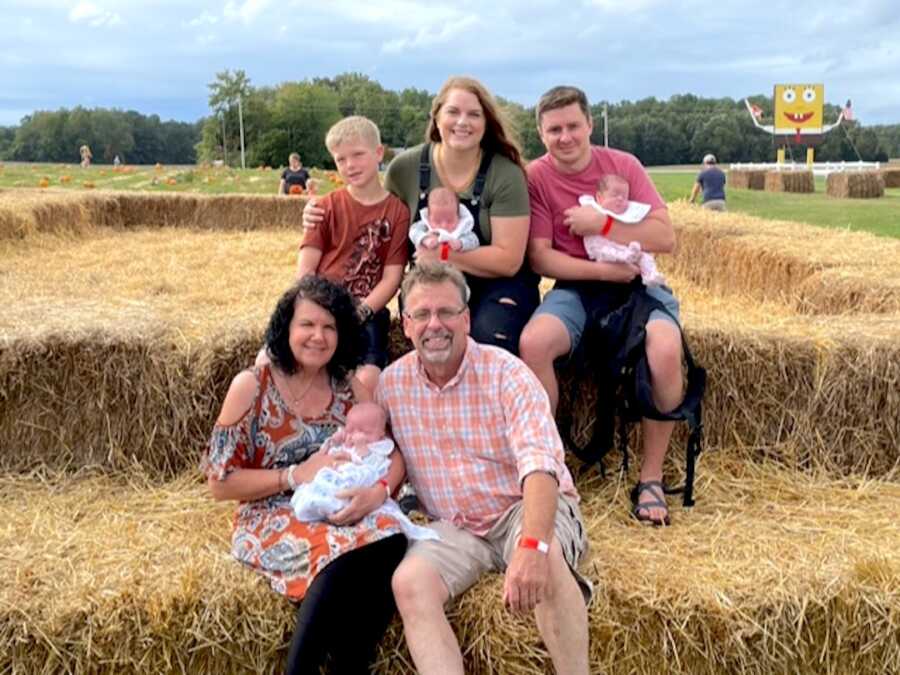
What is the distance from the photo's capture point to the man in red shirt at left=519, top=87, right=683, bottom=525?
3.44 m

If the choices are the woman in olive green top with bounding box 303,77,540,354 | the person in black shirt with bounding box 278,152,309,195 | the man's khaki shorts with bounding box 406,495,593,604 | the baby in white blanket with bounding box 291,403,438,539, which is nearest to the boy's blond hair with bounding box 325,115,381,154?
the woman in olive green top with bounding box 303,77,540,354

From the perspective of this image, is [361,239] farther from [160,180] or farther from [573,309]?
[160,180]

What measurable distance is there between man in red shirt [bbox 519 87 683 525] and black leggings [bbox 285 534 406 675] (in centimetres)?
105

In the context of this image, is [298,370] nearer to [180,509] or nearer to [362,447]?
[362,447]

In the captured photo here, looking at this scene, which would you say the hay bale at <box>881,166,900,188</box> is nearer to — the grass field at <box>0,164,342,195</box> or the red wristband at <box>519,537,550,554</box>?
the grass field at <box>0,164,342,195</box>

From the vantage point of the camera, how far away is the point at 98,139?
53.8 metres

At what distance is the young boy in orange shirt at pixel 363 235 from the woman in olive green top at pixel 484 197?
0.08 meters

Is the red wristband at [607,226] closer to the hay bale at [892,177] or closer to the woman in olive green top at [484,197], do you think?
the woman in olive green top at [484,197]

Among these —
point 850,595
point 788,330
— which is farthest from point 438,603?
point 788,330

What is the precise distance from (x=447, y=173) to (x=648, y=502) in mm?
1441

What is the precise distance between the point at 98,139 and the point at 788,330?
55.2m

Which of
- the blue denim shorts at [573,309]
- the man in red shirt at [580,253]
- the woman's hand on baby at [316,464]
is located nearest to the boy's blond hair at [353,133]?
the man in red shirt at [580,253]

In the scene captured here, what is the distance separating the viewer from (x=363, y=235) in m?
3.71

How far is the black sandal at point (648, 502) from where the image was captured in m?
3.40
